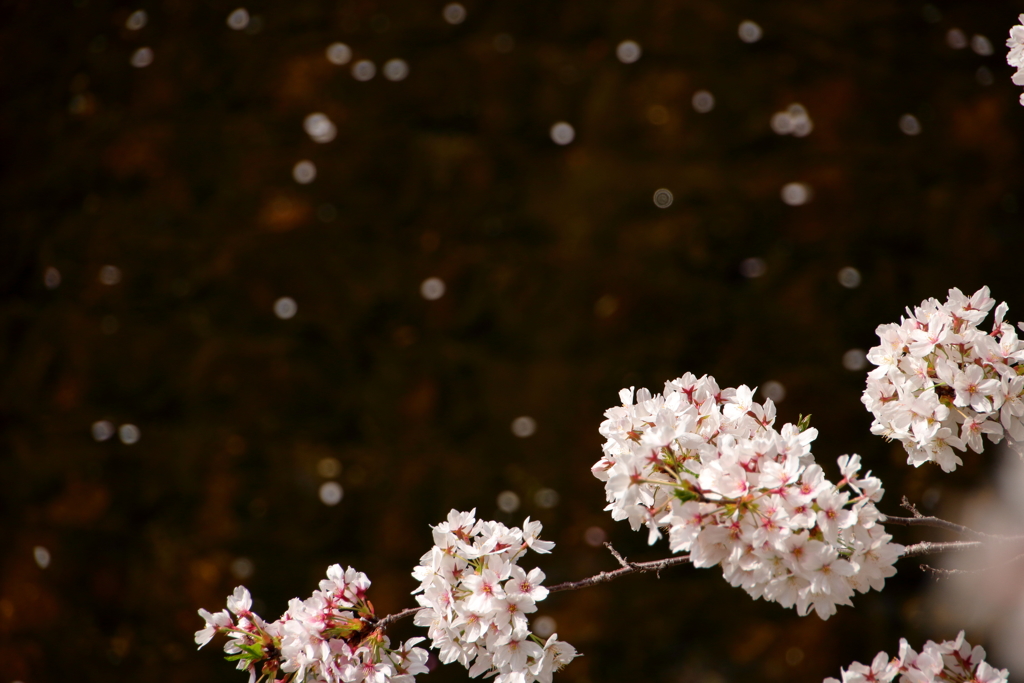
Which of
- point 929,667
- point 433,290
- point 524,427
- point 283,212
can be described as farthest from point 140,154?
point 929,667

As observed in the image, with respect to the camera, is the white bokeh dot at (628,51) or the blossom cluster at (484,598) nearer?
the blossom cluster at (484,598)

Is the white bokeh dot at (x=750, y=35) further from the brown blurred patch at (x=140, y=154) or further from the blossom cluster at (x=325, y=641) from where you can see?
the blossom cluster at (x=325, y=641)

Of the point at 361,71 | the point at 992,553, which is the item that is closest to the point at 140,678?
the point at 361,71

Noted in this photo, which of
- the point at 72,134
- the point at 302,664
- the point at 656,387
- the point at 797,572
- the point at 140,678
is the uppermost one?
the point at 797,572

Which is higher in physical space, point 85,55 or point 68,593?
point 85,55

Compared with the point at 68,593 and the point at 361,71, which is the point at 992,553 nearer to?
the point at 361,71

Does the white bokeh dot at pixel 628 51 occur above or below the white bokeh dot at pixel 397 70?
above

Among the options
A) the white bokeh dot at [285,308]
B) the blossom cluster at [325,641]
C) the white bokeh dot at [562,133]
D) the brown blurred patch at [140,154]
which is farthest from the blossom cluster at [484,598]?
the brown blurred patch at [140,154]
